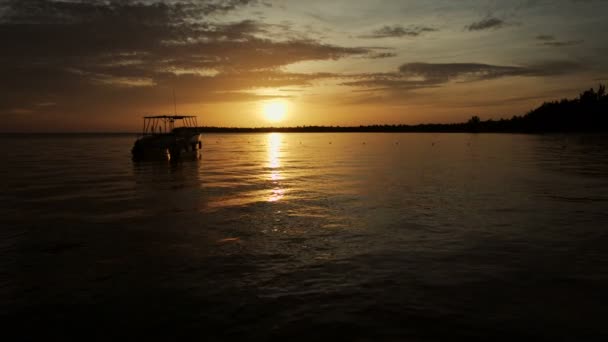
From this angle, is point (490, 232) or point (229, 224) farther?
point (229, 224)

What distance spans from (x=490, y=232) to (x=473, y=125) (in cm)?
20584

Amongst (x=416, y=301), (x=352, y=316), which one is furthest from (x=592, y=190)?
(x=352, y=316)

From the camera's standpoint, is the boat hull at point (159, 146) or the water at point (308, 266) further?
the boat hull at point (159, 146)

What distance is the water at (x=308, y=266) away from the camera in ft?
20.1

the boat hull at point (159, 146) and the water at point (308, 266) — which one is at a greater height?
the boat hull at point (159, 146)

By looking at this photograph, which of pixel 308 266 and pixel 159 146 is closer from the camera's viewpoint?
pixel 308 266

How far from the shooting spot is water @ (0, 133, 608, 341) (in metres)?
6.13

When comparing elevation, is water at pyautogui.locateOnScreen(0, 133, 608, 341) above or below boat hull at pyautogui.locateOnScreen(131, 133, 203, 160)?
below

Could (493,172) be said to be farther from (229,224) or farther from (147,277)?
(147,277)

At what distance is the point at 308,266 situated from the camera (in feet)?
28.8

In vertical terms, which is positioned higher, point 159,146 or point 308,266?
point 159,146

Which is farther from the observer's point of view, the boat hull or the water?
the boat hull

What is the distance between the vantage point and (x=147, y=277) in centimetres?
825

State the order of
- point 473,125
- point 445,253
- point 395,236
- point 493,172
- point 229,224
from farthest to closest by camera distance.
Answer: point 473,125, point 493,172, point 229,224, point 395,236, point 445,253
